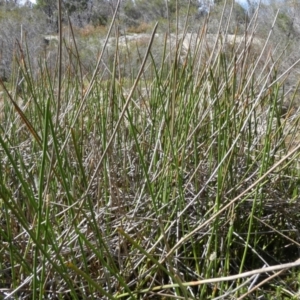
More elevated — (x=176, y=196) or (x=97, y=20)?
(x=176, y=196)

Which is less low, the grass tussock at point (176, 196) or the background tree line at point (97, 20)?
the grass tussock at point (176, 196)

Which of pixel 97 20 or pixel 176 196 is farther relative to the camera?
pixel 97 20

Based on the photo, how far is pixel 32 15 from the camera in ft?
23.6

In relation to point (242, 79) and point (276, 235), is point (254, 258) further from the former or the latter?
point (242, 79)

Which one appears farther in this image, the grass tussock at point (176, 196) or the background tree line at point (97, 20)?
the background tree line at point (97, 20)

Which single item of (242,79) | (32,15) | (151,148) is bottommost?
(32,15)

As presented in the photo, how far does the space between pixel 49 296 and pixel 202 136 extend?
1.90ft

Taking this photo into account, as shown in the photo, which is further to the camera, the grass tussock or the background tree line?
the background tree line

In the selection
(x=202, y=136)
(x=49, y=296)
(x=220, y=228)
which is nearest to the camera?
(x=49, y=296)

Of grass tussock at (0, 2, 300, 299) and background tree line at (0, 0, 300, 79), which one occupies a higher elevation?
grass tussock at (0, 2, 300, 299)

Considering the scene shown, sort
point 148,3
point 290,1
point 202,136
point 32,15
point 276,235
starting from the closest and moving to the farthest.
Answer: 1. point 276,235
2. point 202,136
3. point 290,1
4. point 32,15
5. point 148,3

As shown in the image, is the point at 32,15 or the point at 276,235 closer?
the point at 276,235

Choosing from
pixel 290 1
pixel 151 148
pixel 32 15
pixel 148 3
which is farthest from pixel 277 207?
pixel 148 3

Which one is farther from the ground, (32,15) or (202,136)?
(202,136)
